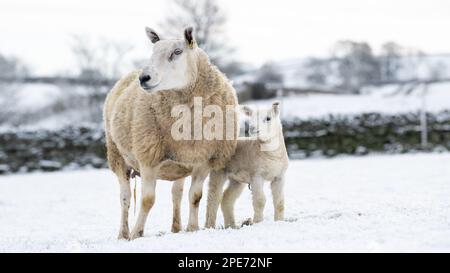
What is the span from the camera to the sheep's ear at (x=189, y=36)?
20.3 feet

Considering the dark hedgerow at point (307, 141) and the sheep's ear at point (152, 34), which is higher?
the sheep's ear at point (152, 34)

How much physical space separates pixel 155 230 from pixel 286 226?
9.47 ft

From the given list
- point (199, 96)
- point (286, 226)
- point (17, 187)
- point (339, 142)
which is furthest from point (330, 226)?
point (339, 142)

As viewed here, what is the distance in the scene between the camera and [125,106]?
22.5ft

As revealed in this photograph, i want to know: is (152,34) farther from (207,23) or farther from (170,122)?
(207,23)

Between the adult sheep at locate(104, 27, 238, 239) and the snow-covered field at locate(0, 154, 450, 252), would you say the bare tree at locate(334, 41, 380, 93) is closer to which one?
the snow-covered field at locate(0, 154, 450, 252)

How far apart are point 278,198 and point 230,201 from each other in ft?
2.13

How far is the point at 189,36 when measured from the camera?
247 inches

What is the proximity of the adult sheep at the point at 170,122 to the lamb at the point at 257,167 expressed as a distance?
0.31m

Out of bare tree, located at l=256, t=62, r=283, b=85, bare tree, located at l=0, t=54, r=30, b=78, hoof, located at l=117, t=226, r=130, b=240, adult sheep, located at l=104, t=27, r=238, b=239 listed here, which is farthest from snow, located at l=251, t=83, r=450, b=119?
bare tree, located at l=256, t=62, r=283, b=85

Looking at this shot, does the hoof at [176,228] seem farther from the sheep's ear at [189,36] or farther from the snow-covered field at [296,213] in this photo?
the sheep's ear at [189,36]

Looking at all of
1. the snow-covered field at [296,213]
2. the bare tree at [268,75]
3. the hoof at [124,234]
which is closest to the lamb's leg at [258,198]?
the snow-covered field at [296,213]

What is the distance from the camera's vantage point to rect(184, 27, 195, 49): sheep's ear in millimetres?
6184
